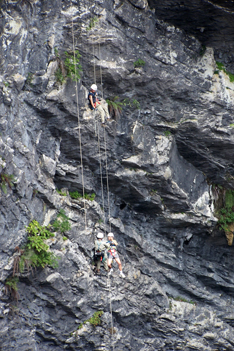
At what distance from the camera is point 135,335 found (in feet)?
52.7

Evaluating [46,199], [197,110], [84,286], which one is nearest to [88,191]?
[46,199]

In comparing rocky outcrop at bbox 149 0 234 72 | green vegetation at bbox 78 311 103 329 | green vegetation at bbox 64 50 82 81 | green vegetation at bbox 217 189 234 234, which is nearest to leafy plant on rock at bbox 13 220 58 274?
green vegetation at bbox 78 311 103 329

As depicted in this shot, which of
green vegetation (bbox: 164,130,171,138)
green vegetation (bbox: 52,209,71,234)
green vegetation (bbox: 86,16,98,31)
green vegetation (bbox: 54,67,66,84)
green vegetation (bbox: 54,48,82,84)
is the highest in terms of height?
green vegetation (bbox: 86,16,98,31)

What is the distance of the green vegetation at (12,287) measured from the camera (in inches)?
506

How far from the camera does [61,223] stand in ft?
47.0

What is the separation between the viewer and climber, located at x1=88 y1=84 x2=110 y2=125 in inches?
562

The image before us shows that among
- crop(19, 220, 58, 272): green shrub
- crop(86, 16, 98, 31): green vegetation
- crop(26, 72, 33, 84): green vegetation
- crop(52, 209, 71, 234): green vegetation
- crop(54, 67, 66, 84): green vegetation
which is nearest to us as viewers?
crop(19, 220, 58, 272): green shrub

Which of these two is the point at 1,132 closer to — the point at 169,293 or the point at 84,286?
the point at 84,286

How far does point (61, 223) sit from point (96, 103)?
3.68 m

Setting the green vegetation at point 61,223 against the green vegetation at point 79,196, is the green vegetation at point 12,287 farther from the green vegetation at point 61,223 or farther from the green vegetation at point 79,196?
the green vegetation at point 79,196

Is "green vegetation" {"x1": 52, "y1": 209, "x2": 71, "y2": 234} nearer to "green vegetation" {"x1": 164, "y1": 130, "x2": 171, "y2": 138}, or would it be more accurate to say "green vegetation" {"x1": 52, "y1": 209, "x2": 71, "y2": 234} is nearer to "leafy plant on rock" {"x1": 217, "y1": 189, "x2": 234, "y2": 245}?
"green vegetation" {"x1": 164, "y1": 130, "x2": 171, "y2": 138}

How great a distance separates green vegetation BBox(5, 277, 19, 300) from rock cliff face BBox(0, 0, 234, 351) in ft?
0.64

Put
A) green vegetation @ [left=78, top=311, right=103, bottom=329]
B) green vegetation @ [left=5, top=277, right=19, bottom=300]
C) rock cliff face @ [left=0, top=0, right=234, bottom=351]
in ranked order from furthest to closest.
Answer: green vegetation @ [left=78, top=311, right=103, bottom=329] → rock cliff face @ [left=0, top=0, right=234, bottom=351] → green vegetation @ [left=5, top=277, right=19, bottom=300]

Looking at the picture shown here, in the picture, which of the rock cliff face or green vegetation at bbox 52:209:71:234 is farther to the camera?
green vegetation at bbox 52:209:71:234
